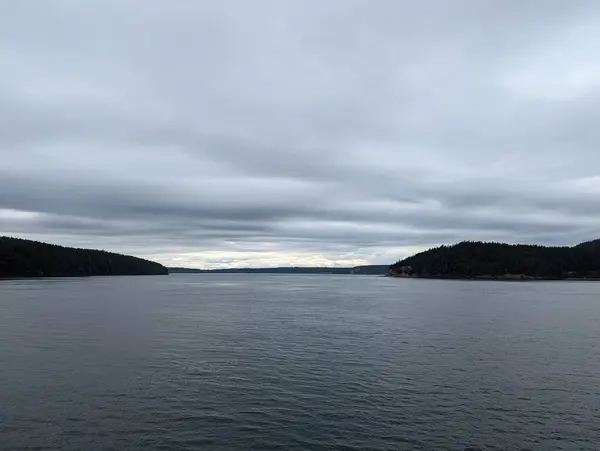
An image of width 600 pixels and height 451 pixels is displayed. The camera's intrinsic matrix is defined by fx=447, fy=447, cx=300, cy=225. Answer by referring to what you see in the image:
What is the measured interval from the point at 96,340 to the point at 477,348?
144 ft

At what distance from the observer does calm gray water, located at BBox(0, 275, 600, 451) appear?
23953mm

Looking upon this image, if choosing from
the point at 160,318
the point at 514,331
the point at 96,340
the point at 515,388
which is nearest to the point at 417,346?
the point at 515,388

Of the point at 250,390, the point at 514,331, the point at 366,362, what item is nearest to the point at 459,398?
the point at 366,362

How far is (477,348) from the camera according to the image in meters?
49.0

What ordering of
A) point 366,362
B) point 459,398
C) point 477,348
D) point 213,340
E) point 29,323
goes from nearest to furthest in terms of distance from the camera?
point 459,398
point 366,362
point 477,348
point 213,340
point 29,323

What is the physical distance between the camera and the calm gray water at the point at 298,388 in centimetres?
2395

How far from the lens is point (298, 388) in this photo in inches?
1278

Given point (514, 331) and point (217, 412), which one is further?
point (514, 331)

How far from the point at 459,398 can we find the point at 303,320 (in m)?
43.0

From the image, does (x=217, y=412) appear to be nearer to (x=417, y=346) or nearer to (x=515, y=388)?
(x=515, y=388)

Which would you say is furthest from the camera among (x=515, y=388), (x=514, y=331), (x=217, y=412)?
(x=514, y=331)

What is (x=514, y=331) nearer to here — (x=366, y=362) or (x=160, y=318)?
(x=366, y=362)

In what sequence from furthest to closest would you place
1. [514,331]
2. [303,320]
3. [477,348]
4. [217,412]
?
[303,320] < [514,331] < [477,348] < [217,412]

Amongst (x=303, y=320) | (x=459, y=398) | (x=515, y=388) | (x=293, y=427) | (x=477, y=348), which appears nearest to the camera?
(x=293, y=427)
